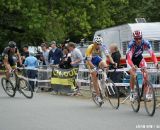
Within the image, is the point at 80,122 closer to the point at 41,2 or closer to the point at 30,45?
the point at 41,2

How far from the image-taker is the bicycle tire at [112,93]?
48.4 ft

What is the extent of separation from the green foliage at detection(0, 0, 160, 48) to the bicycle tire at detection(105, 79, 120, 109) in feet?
104

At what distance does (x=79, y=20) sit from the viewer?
4803 cm

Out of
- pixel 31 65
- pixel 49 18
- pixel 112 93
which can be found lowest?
pixel 112 93

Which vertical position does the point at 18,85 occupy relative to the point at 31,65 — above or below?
below

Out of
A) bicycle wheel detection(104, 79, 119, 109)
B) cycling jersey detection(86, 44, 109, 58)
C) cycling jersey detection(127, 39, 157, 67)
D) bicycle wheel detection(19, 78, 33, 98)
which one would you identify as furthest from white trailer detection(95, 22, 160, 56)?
cycling jersey detection(127, 39, 157, 67)

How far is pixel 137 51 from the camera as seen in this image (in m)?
14.0

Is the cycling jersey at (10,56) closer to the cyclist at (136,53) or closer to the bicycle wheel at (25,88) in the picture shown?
the bicycle wheel at (25,88)

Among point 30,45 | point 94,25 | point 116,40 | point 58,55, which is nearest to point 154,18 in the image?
point 94,25

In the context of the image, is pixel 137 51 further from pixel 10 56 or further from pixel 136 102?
pixel 10 56

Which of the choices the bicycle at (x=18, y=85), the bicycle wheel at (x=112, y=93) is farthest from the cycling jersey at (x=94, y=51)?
the bicycle at (x=18, y=85)

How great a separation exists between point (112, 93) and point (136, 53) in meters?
1.35

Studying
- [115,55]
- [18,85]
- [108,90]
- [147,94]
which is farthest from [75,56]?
[147,94]

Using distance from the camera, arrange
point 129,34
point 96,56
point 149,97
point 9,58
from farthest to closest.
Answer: point 129,34 → point 9,58 → point 96,56 → point 149,97
